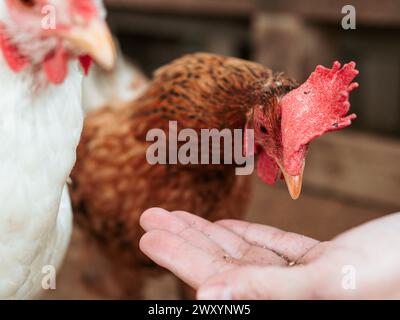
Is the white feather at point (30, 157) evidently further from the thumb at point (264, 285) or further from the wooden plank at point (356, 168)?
the wooden plank at point (356, 168)

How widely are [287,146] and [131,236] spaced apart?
641 mm

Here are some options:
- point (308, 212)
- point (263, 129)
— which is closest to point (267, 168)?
point (263, 129)

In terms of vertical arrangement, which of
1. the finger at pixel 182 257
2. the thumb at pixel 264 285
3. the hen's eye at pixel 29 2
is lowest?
the thumb at pixel 264 285

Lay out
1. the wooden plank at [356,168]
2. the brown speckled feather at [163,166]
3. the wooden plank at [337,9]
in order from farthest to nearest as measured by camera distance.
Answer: the wooden plank at [356,168], the wooden plank at [337,9], the brown speckled feather at [163,166]

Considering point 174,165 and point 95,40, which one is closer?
point 95,40

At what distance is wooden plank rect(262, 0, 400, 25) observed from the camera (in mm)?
2707

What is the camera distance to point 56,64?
1.05 meters

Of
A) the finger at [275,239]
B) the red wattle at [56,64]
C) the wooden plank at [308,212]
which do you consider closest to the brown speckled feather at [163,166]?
the finger at [275,239]

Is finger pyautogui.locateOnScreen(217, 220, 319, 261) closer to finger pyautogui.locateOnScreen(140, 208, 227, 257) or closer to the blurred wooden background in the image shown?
finger pyautogui.locateOnScreen(140, 208, 227, 257)

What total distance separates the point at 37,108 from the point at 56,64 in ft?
0.28

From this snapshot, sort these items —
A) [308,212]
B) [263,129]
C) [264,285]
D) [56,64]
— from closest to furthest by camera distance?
1. [264,285]
2. [56,64]
3. [263,129]
4. [308,212]

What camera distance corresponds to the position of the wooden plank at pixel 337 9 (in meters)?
2.71

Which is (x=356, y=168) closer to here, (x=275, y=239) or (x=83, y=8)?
(x=275, y=239)

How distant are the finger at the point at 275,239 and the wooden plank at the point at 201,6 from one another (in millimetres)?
1885
